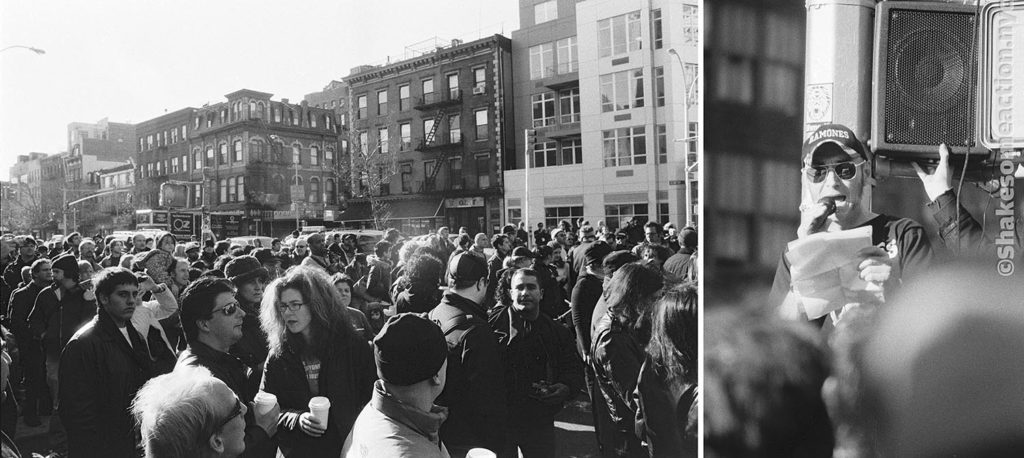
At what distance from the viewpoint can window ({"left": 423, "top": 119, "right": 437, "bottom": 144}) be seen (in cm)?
324

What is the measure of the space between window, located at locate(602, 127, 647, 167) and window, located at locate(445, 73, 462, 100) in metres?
0.83

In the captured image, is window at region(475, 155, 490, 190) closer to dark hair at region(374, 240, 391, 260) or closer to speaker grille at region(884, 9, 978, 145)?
dark hair at region(374, 240, 391, 260)

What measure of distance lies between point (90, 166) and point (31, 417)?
2.71 m

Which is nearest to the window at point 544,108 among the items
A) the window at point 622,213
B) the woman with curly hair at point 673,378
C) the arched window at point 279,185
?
A: the window at point 622,213

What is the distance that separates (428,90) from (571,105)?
0.83m

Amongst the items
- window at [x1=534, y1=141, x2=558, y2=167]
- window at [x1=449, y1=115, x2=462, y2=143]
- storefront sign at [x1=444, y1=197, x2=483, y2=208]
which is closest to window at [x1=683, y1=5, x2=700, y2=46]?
window at [x1=534, y1=141, x2=558, y2=167]

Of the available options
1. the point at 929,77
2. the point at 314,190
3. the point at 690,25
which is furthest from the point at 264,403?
the point at 929,77

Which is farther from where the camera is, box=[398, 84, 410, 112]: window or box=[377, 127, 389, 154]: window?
box=[377, 127, 389, 154]: window

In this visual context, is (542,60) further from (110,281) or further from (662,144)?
(110,281)

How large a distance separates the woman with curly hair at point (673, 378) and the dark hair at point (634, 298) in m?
0.31

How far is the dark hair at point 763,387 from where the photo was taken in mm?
2139

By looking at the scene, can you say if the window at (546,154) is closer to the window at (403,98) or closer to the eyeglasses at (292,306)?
the window at (403,98)

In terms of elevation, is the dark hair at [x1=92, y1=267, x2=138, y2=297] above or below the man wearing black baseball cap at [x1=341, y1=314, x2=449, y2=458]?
above

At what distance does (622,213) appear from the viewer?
2818mm
